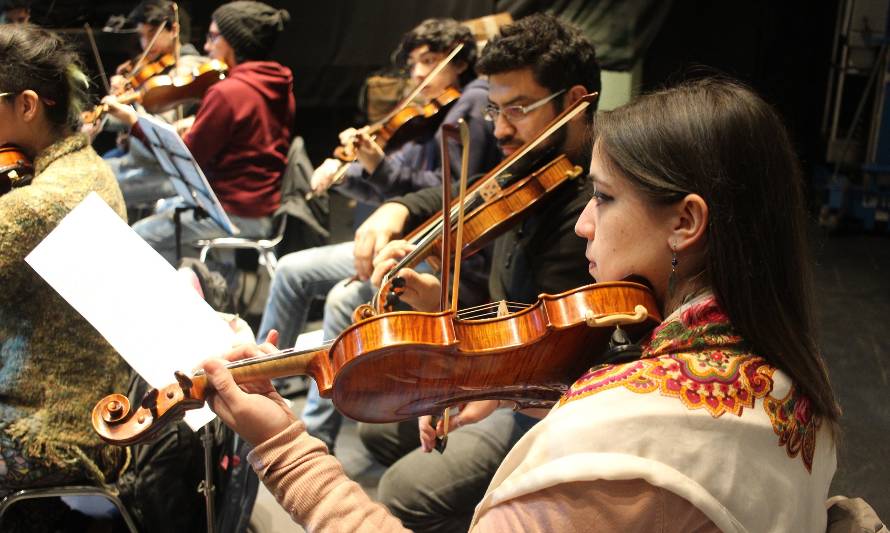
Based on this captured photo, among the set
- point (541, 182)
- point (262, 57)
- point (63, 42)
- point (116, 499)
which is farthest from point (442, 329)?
point (262, 57)

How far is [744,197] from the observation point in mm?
933

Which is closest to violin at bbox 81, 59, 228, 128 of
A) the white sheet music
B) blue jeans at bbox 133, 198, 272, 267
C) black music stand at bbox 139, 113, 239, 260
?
blue jeans at bbox 133, 198, 272, 267

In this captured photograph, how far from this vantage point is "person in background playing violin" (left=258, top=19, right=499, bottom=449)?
94.2 inches

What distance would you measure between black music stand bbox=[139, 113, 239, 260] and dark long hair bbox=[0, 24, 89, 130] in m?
0.52

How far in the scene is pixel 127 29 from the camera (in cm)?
467

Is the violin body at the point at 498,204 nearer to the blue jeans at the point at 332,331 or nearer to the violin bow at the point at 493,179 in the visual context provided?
the violin bow at the point at 493,179

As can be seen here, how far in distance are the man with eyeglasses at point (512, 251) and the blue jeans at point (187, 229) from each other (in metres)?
1.33

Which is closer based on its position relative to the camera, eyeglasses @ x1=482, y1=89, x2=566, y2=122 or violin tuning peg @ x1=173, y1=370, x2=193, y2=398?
violin tuning peg @ x1=173, y1=370, x2=193, y2=398

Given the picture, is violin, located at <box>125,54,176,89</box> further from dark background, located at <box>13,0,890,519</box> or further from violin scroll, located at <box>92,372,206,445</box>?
violin scroll, located at <box>92,372,206,445</box>

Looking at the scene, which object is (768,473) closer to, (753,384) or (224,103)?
(753,384)

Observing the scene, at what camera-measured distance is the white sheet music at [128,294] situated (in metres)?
1.31

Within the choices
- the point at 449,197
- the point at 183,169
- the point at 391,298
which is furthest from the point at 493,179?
the point at 183,169

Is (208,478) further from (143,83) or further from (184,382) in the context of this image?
(143,83)

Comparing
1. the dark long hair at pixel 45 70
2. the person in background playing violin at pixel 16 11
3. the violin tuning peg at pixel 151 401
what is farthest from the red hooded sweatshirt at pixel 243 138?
the violin tuning peg at pixel 151 401
